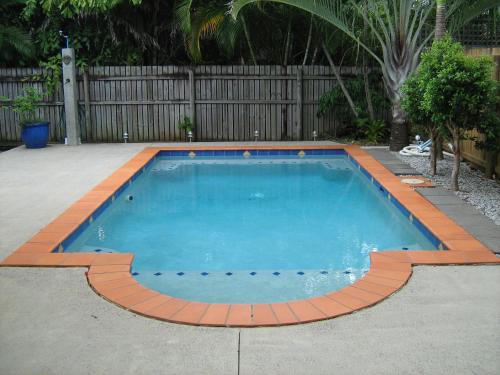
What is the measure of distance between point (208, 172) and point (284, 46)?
4.30 metres

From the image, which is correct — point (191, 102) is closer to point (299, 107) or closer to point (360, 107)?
point (299, 107)

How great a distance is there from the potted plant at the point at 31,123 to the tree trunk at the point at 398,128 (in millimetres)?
6703

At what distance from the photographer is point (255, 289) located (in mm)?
4602

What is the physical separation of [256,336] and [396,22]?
7727 mm

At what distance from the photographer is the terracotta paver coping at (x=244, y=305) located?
3.69 meters

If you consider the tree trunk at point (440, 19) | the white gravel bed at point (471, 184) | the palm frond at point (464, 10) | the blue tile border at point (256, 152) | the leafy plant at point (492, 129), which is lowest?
the white gravel bed at point (471, 184)

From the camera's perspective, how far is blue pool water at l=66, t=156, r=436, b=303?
15.7ft

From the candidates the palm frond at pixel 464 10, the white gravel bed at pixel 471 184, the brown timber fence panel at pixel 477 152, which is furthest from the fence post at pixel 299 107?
the brown timber fence panel at pixel 477 152

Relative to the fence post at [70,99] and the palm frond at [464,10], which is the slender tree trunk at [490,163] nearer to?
the palm frond at [464,10]

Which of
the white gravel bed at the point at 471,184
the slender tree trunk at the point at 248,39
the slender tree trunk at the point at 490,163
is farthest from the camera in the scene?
the slender tree trunk at the point at 248,39

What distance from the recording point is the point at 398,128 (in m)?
10.6

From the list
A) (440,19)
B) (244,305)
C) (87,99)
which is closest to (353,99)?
(440,19)

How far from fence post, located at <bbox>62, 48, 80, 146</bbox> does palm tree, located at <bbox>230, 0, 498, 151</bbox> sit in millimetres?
3843

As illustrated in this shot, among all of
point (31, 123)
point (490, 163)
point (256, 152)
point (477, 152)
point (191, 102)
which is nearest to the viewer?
point (490, 163)
